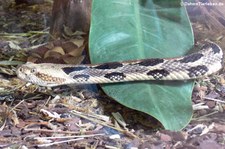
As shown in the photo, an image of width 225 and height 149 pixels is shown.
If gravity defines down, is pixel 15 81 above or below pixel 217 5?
below

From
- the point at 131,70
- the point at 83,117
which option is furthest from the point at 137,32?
the point at 83,117

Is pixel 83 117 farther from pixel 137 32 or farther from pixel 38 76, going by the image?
pixel 137 32

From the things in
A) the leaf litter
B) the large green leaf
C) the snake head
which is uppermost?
→ the large green leaf

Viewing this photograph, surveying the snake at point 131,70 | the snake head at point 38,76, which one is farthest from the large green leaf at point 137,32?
the snake head at point 38,76

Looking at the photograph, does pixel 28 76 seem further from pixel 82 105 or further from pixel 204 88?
pixel 204 88

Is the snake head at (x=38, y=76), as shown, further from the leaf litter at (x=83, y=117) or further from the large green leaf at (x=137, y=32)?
the large green leaf at (x=137, y=32)

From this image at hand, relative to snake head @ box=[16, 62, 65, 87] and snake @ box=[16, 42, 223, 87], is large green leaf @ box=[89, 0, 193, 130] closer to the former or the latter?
snake @ box=[16, 42, 223, 87]

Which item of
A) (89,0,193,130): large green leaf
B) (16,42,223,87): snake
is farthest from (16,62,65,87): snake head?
(89,0,193,130): large green leaf

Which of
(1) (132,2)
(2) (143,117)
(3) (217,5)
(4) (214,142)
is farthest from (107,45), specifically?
(4) (214,142)
